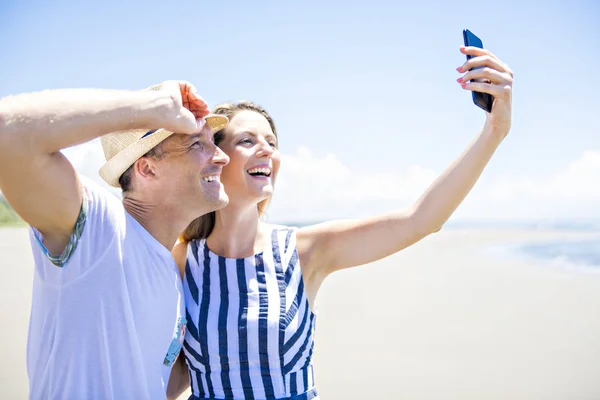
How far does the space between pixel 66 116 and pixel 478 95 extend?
1919mm

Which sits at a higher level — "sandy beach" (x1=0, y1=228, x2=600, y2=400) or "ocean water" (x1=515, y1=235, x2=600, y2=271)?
"ocean water" (x1=515, y1=235, x2=600, y2=271)

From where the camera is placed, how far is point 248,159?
10.5 feet

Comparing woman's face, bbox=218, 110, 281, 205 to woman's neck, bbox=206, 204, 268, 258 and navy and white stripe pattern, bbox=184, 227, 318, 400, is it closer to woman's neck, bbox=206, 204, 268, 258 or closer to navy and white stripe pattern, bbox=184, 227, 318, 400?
woman's neck, bbox=206, 204, 268, 258

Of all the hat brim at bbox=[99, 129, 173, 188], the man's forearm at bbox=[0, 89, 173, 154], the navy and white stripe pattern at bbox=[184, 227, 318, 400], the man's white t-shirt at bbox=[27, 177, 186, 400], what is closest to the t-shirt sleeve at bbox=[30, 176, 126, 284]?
the man's white t-shirt at bbox=[27, 177, 186, 400]

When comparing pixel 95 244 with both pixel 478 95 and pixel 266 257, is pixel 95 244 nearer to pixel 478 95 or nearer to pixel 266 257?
pixel 266 257

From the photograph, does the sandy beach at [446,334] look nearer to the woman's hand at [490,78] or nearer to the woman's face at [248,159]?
the woman's face at [248,159]

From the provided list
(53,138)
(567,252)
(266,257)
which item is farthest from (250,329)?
(567,252)

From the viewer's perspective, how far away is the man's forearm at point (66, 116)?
1.62 meters

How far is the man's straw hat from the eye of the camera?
2.58 metres

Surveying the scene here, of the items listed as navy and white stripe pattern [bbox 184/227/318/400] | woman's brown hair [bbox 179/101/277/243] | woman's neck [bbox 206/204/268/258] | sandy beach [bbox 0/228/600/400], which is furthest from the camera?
sandy beach [bbox 0/228/600/400]

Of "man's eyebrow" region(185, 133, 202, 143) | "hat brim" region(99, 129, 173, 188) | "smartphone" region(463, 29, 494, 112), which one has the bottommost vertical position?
"hat brim" region(99, 129, 173, 188)

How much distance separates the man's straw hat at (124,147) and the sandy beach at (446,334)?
15.3 ft

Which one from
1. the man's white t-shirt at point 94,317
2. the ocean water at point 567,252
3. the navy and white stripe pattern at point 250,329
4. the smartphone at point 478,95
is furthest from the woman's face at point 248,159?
the ocean water at point 567,252

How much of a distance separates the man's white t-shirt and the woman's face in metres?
1.02
